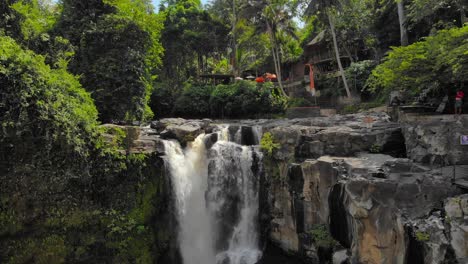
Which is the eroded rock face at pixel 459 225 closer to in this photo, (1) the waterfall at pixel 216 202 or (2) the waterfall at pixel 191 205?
(1) the waterfall at pixel 216 202

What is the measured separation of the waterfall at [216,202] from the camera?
15109 mm

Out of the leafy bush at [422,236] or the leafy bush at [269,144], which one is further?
the leafy bush at [269,144]

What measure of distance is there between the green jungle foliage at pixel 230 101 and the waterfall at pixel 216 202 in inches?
474

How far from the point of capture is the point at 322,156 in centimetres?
1362

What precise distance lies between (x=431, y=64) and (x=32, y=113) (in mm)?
15037

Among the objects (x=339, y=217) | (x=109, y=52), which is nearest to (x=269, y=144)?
(x=339, y=217)

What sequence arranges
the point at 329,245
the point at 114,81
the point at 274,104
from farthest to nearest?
the point at 274,104 → the point at 114,81 → the point at 329,245

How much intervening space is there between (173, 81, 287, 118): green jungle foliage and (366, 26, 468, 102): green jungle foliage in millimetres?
13818

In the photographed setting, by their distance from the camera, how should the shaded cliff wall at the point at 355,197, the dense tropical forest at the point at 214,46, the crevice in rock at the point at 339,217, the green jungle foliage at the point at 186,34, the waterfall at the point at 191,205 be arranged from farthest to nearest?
the green jungle foliage at the point at 186,34, the waterfall at the point at 191,205, the dense tropical forest at the point at 214,46, the crevice in rock at the point at 339,217, the shaded cliff wall at the point at 355,197

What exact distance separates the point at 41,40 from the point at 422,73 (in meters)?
17.1

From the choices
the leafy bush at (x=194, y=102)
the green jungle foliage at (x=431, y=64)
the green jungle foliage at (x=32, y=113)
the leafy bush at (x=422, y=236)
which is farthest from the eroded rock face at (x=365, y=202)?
the leafy bush at (x=194, y=102)

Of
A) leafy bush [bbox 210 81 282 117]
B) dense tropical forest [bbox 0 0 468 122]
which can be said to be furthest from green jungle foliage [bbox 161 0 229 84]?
leafy bush [bbox 210 81 282 117]

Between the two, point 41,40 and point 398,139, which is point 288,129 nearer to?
point 398,139

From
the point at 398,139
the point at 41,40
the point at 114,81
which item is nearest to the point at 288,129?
the point at 398,139
